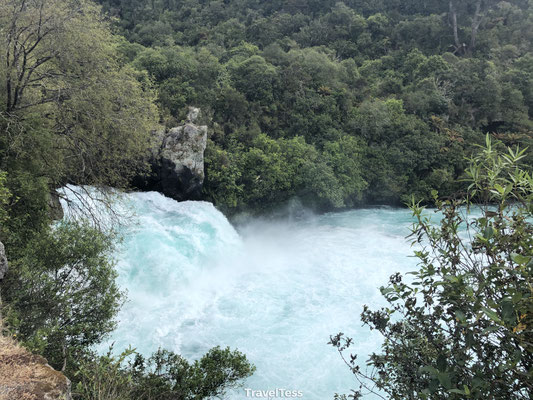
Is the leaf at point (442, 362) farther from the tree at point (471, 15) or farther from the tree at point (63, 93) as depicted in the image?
the tree at point (471, 15)

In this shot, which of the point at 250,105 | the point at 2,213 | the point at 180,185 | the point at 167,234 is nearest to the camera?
the point at 2,213

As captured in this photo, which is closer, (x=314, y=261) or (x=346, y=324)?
(x=346, y=324)

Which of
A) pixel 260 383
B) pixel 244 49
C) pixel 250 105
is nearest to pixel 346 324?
pixel 260 383

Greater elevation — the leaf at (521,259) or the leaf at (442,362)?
the leaf at (521,259)

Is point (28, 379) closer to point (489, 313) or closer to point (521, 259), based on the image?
point (489, 313)

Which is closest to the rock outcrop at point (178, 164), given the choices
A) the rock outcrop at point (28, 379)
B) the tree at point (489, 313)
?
the rock outcrop at point (28, 379)

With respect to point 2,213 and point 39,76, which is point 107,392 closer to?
point 2,213

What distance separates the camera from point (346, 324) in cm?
976

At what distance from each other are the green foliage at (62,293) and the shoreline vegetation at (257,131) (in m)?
0.03

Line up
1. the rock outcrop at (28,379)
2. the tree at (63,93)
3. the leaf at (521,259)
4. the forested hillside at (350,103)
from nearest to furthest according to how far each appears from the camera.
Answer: the leaf at (521,259), the rock outcrop at (28,379), the tree at (63,93), the forested hillside at (350,103)

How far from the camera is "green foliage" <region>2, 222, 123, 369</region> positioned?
5.59 metres

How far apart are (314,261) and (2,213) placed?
9756mm

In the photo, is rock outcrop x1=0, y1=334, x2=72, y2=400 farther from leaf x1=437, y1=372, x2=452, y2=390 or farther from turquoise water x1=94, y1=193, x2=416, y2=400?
turquoise water x1=94, y1=193, x2=416, y2=400

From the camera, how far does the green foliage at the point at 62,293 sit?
5.59m
